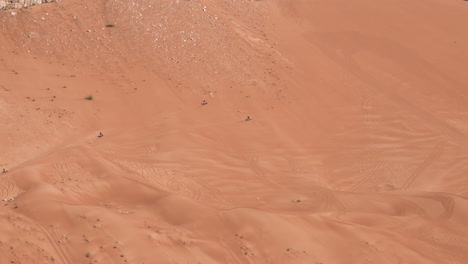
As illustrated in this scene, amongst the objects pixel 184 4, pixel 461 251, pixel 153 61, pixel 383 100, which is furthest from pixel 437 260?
pixel 184 4

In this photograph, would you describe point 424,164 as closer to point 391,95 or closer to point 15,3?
point 391,95

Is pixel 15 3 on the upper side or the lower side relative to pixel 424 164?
upper

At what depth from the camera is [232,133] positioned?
13500 mm

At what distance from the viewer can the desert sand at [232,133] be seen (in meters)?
9.07

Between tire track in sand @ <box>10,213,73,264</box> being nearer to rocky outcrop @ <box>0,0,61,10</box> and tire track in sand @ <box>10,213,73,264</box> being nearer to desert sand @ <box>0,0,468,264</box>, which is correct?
desert sand @ <box>0,0,468,264</box>

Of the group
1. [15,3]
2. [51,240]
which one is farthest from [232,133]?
[15,3]

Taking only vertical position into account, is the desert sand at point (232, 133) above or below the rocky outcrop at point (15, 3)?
below

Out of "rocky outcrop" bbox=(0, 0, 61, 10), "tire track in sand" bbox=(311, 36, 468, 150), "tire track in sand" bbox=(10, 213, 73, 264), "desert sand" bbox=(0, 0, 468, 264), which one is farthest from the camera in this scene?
"rocky outcrop" bbox=(0, 0, 61, 10)

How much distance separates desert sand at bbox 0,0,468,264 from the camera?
9070 mm

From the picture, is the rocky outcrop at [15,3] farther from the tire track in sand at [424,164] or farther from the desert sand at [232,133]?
the tire track in sand at [424,164]

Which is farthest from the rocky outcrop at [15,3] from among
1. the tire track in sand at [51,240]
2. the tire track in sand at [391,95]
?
the tire track in sand at [391,95]

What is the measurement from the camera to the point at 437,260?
30.9 ft

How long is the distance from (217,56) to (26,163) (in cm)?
736

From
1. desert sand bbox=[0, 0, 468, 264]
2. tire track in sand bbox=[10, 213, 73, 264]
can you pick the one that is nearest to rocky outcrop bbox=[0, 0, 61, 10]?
desert sand bbox=[0, 0, 468, 264]
